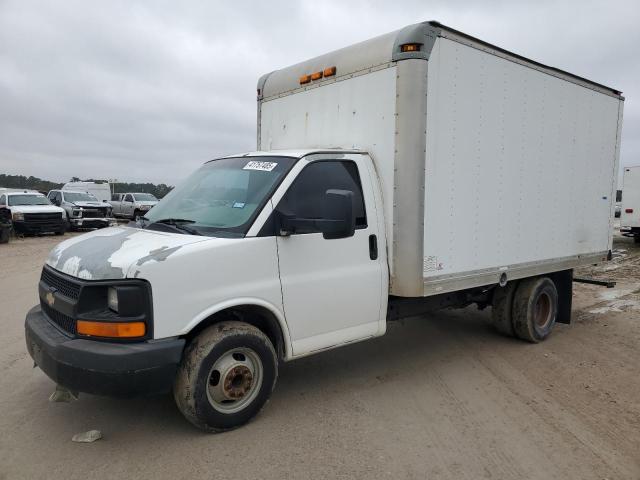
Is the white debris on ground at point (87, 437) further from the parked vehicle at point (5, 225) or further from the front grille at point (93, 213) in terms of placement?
the front grille at point (93, 213)

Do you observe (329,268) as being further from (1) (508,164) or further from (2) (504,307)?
(2) (504,307)

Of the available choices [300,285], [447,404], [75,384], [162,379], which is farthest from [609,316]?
[75,384]

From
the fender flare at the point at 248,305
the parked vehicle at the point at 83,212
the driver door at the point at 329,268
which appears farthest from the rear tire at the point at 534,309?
the parked vehicle at the point at 83,212

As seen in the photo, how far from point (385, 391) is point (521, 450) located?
4.52 ft

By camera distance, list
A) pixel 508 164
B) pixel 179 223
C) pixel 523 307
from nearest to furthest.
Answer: pixel 179 223 < pixel 508 164 < pixel 523 307

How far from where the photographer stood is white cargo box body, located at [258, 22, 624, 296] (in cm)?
456

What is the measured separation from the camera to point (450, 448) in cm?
369

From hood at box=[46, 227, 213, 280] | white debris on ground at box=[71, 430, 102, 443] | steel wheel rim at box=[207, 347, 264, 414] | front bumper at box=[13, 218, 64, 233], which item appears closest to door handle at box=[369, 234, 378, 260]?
steel wheel rim at box=[207, 347, 264, 414]

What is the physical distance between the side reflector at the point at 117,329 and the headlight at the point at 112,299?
114 mm

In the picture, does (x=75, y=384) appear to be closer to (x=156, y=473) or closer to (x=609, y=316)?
(x=156, y=473)

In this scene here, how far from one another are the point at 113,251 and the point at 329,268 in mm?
1716

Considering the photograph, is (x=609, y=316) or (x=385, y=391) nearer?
(x=385, y=391)

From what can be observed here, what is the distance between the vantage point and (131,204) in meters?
29.5

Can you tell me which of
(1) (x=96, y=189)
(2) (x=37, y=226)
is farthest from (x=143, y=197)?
(2) (x=37, y=226)
